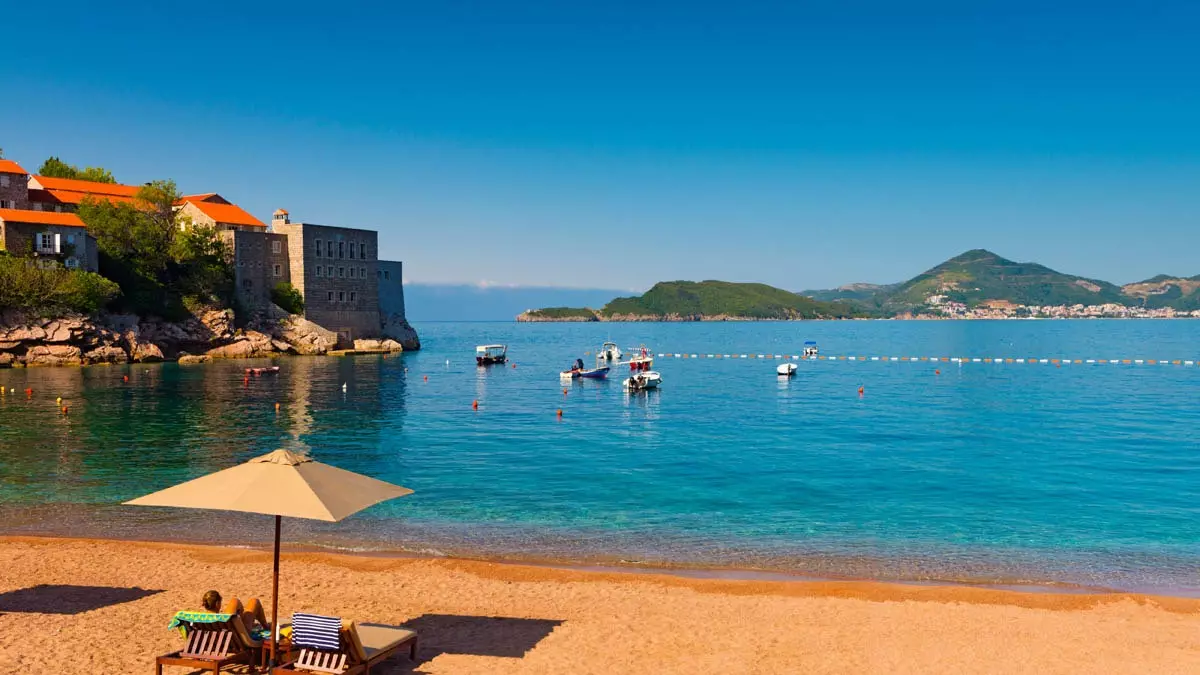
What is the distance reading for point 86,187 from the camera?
93.6 metres

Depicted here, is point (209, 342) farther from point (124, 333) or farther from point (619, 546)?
point (619, 546)

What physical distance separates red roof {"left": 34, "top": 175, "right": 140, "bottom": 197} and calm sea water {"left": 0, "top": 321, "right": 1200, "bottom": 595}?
3805 centimetres

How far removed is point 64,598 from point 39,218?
76300 millimetres

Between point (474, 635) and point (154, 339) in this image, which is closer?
point (474, 635)

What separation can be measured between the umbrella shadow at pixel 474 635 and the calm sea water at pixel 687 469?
4866mm

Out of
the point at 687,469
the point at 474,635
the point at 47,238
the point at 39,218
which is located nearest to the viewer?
the point at 474,635

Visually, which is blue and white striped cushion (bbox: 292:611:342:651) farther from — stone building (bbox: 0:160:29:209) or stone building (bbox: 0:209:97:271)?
stone building (bbox: 0:160:29:209)

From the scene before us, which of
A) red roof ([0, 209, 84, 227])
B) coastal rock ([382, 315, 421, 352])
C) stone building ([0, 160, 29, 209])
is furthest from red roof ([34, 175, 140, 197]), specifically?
coastal rock ([382, 315, 421, 352])

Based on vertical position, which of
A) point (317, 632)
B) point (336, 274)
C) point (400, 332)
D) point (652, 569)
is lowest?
point (652, 569)

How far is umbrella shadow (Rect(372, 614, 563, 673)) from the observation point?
11000 millimetres

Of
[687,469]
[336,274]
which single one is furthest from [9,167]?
[687,469]

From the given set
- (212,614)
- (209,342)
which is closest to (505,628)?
(212,614)

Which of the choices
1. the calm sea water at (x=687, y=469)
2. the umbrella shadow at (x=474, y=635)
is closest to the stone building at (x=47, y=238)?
the calm sea water at (x=687, y=469)

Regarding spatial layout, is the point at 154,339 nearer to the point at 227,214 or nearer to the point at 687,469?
the point at 227,214
